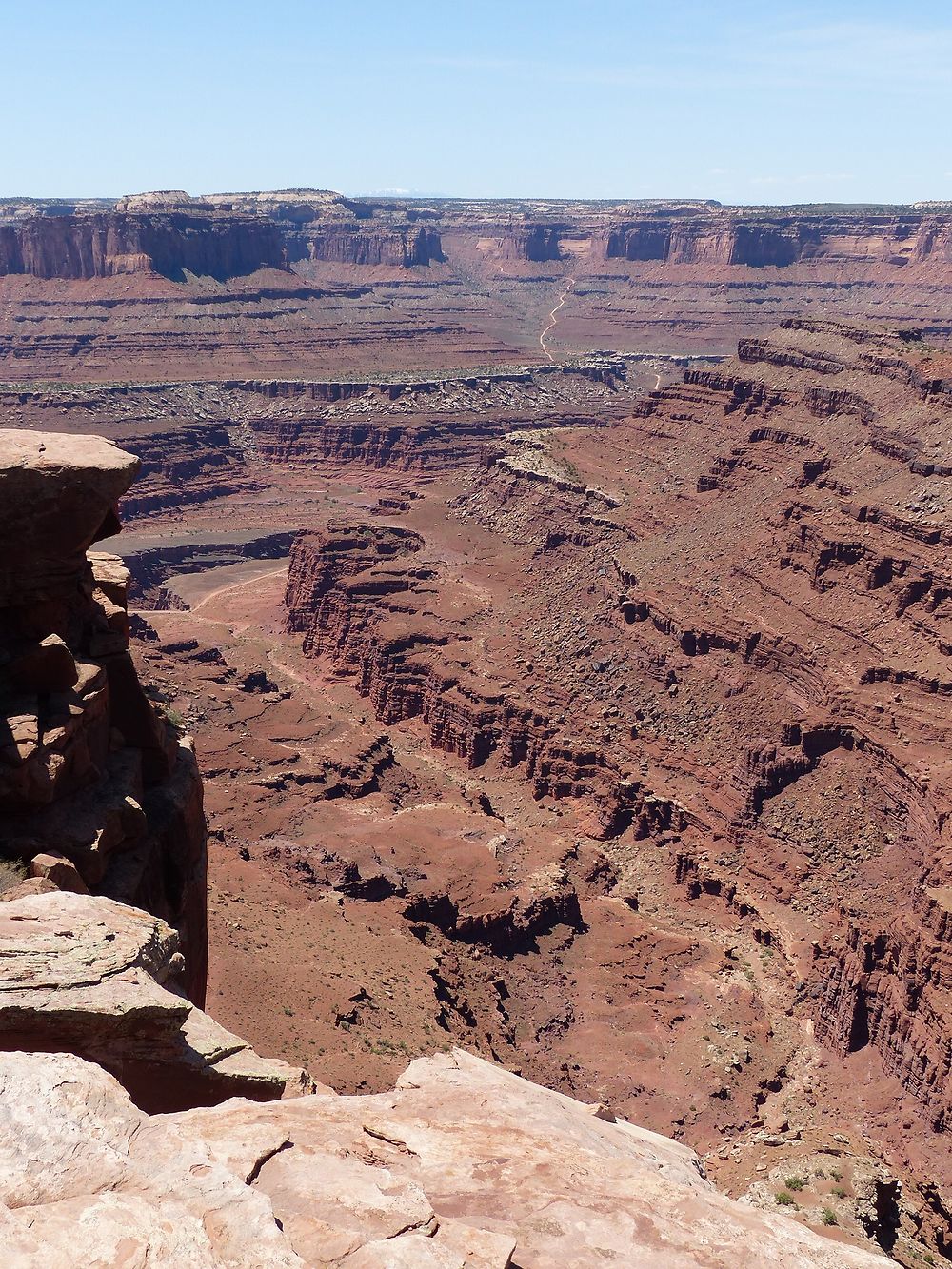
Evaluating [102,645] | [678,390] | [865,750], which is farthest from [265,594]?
[102,645]

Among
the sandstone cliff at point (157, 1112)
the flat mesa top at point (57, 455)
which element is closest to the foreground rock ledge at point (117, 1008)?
the sandstone cliff at point (157, 1112)

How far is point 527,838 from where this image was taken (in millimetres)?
68625

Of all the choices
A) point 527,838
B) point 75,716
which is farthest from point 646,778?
point 75,716

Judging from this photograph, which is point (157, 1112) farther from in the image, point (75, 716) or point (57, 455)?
point (57, 455)

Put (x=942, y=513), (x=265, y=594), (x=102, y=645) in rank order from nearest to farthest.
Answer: (x=102, y=645) → (x=942, y=513) → (x=265, y=594)

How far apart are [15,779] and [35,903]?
5.49 metres

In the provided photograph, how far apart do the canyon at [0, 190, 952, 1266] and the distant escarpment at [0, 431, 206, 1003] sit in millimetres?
111

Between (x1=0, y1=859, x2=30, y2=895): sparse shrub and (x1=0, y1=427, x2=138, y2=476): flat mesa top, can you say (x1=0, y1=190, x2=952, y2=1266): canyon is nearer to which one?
(x1=0, y1=427, x2=138, y2=476): flat mesa top

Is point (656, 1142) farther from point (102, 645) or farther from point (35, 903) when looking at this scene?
point (102, 645)

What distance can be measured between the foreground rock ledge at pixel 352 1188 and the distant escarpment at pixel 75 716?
897 cm

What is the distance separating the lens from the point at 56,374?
7731 inches

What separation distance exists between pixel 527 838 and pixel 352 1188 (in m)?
54.1

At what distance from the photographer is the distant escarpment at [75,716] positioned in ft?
84.6

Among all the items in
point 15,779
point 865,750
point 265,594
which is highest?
point 15,779
